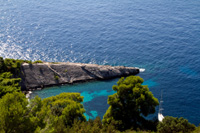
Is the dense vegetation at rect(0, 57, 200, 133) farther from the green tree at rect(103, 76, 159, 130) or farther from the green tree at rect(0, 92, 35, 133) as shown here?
the green tree at rect(0, 92, 35, 133)

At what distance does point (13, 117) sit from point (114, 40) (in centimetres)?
8288

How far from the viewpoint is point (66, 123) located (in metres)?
53.2

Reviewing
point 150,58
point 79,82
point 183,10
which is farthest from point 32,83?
point 183,10

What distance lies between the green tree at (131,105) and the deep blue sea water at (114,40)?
12.7m

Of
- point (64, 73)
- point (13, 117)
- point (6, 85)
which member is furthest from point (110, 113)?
point (64, 73)

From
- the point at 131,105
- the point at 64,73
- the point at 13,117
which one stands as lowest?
the point at 64,73

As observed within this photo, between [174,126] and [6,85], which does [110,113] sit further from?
[6,85]

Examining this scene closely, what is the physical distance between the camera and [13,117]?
35.8 meters

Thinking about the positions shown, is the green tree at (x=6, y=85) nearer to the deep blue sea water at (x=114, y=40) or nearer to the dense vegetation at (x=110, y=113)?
the dense vegetation at (x=110, y=113)

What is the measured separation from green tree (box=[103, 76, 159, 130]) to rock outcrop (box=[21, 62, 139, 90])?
30.8 meters

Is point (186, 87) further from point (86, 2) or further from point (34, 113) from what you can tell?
point (86, 2)

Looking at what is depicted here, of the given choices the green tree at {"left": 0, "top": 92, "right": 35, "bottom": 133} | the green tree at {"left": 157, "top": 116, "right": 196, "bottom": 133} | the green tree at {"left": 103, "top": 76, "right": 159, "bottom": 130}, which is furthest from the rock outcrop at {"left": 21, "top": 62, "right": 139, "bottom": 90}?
the green tree at {"left": 0, "top": 92, "right": 35, "bottom": 133}

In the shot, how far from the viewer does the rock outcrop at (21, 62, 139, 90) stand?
86000 mm

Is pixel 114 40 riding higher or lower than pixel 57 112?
higher
